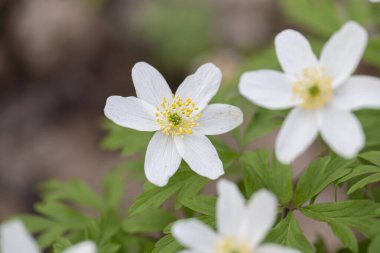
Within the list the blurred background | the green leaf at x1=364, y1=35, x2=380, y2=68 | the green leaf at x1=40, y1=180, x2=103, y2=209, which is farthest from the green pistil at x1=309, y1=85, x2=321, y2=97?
the blurred background

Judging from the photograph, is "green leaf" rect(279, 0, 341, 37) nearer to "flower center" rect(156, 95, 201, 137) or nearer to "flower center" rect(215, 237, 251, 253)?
"flower center" rect(156, 95, 201, 137)

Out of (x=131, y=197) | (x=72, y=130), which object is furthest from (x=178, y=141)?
(x=72, y=130)

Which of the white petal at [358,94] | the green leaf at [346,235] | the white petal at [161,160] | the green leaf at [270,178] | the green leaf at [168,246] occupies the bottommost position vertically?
the green leaf at [346,235]

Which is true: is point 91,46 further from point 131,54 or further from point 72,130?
point 72,130

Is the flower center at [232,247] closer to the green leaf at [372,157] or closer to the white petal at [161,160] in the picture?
the white petal at [161,160]

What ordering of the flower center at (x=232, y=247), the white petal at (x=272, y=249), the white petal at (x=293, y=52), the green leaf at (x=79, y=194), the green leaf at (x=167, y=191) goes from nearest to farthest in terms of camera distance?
the white petal at (x=272, y=249) < the flower center at (x=232, y=247) < the white petal at (x=293, y=52) < the green leaf at (x=167, y=191) < the green leaf at (x=79, y=194)

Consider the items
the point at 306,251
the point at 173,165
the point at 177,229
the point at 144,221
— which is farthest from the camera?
the point at 144,221

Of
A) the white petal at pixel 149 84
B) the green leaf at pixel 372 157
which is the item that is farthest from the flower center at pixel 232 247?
the white petal at pixel 149 84
